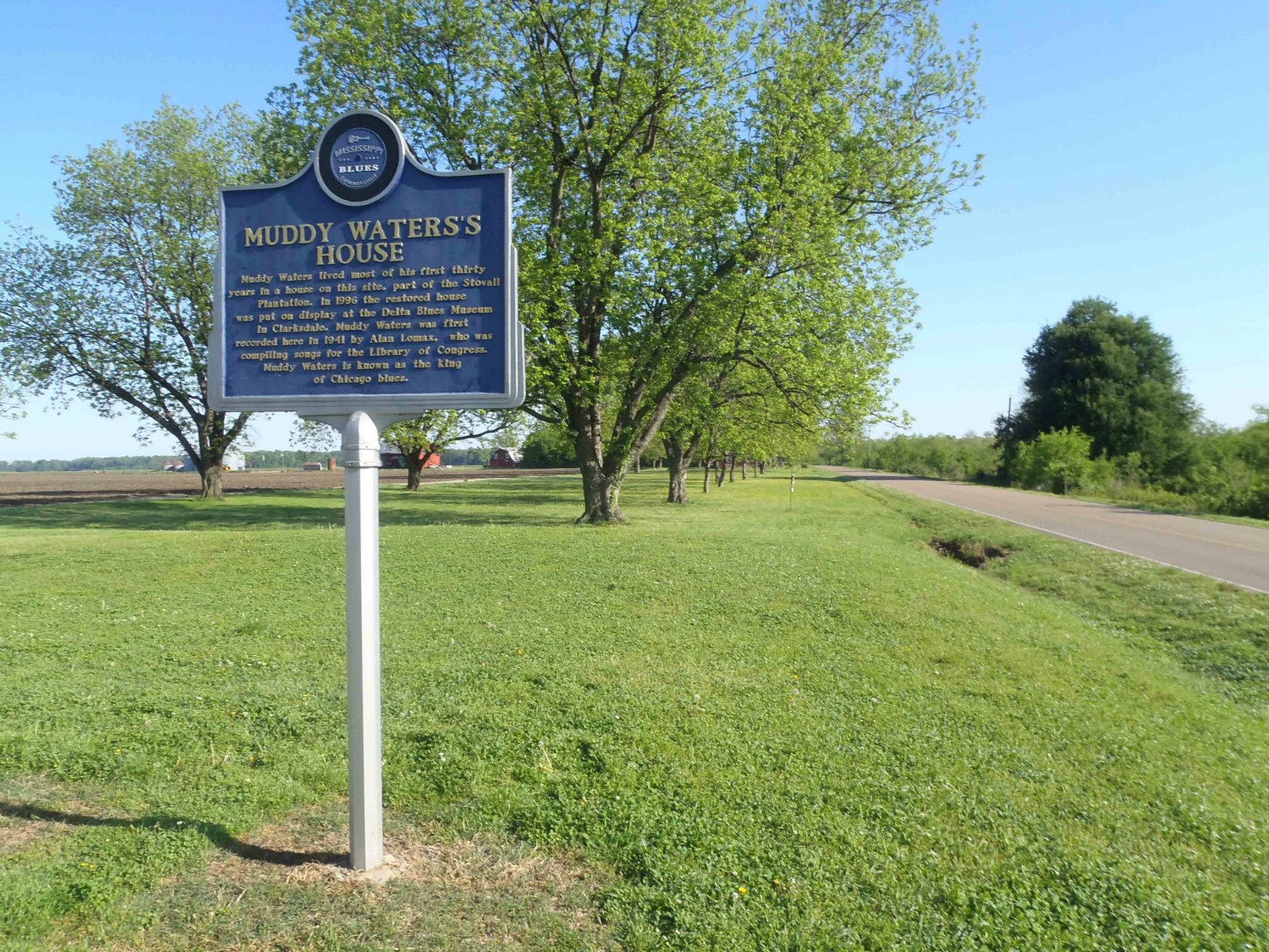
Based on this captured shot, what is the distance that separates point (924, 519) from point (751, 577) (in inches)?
714

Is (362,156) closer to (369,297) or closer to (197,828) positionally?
(369,297)

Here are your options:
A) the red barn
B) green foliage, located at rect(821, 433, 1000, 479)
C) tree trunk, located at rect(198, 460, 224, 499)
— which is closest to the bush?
green foliage, located at rect(821, 433, 1000, 479)

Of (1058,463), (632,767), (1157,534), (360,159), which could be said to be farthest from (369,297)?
(1058,463)

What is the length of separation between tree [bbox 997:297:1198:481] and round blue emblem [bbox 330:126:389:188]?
6006 cm

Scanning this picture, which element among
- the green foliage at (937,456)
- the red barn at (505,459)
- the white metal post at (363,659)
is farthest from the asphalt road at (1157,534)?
the red barn at (505,459)

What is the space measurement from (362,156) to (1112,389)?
6384cm

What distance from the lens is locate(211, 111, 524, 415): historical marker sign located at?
4461mm

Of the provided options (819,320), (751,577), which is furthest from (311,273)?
(819,320)

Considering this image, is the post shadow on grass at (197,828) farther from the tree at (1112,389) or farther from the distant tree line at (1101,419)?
the tree at (1112,389)

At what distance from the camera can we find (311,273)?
4656mm

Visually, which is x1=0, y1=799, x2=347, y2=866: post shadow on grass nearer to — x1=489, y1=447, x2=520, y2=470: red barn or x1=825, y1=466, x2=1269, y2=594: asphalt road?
x1=825, y1=466, x2=1269, y2=594: asphalt road

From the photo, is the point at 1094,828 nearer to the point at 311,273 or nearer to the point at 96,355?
the point at 311,273

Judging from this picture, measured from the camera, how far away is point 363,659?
4219mm

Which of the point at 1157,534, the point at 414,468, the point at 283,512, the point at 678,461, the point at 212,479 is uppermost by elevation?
the point at 678,461
